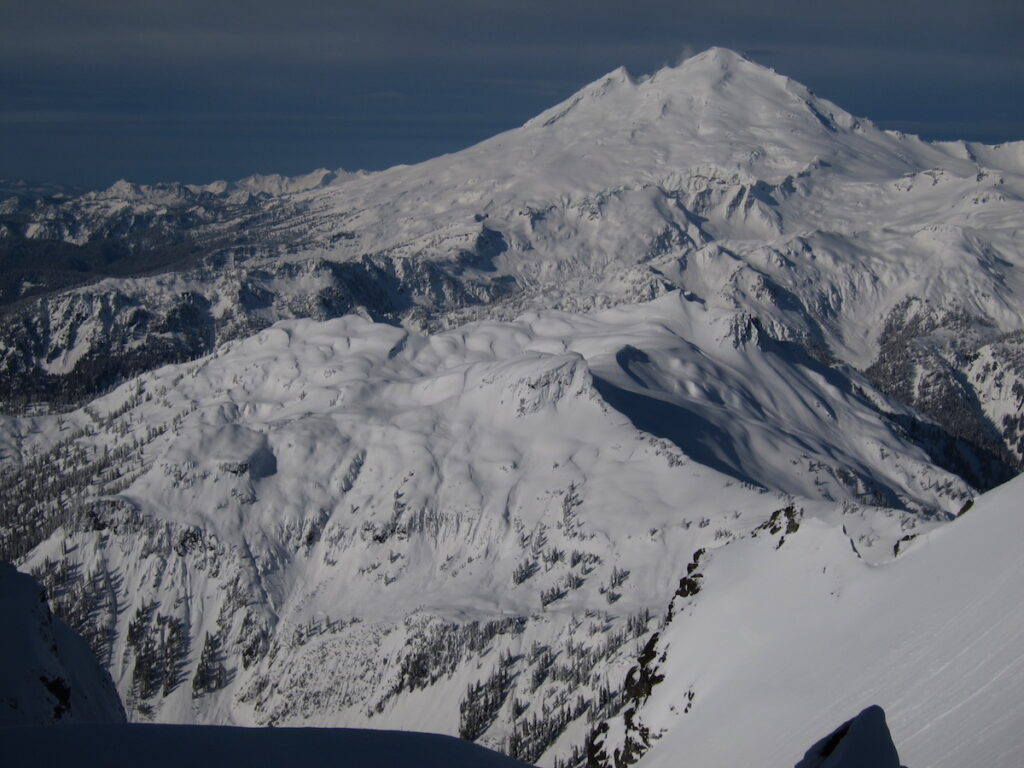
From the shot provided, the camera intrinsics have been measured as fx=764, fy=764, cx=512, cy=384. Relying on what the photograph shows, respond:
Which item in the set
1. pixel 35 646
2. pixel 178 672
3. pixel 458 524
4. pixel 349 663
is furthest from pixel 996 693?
pixel 178 672

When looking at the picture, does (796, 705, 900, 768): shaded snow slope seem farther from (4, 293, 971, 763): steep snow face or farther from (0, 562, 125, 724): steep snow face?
→ (4, 293, 971, 763): steep snow face

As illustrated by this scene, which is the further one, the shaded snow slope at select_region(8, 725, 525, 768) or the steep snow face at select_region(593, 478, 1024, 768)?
the steep snow face at select_region(593, 478, 1024, 768)

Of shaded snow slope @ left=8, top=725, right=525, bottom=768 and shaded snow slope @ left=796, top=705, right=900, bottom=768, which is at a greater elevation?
shaded snow slope @ left=8, top=725, right=525, bottom=768

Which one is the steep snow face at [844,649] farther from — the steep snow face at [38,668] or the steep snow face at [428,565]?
the steep snow face at [428,565]

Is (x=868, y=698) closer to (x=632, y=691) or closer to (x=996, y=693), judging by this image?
(x=996, y=693)

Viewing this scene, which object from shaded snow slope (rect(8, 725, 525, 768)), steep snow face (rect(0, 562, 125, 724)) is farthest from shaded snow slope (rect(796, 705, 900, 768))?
steep snow face (rect(0, 562, 125, 724))

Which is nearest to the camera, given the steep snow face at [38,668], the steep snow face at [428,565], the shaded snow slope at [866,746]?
the shaded snow slope at [866,746]

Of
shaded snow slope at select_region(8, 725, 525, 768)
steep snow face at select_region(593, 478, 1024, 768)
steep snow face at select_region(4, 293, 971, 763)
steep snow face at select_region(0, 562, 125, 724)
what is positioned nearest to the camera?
shaded snow slope at select_region(8, 725, 525, 768)

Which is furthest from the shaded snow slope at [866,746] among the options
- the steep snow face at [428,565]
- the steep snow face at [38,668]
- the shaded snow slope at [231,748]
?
the steep snow face at [428,565]
